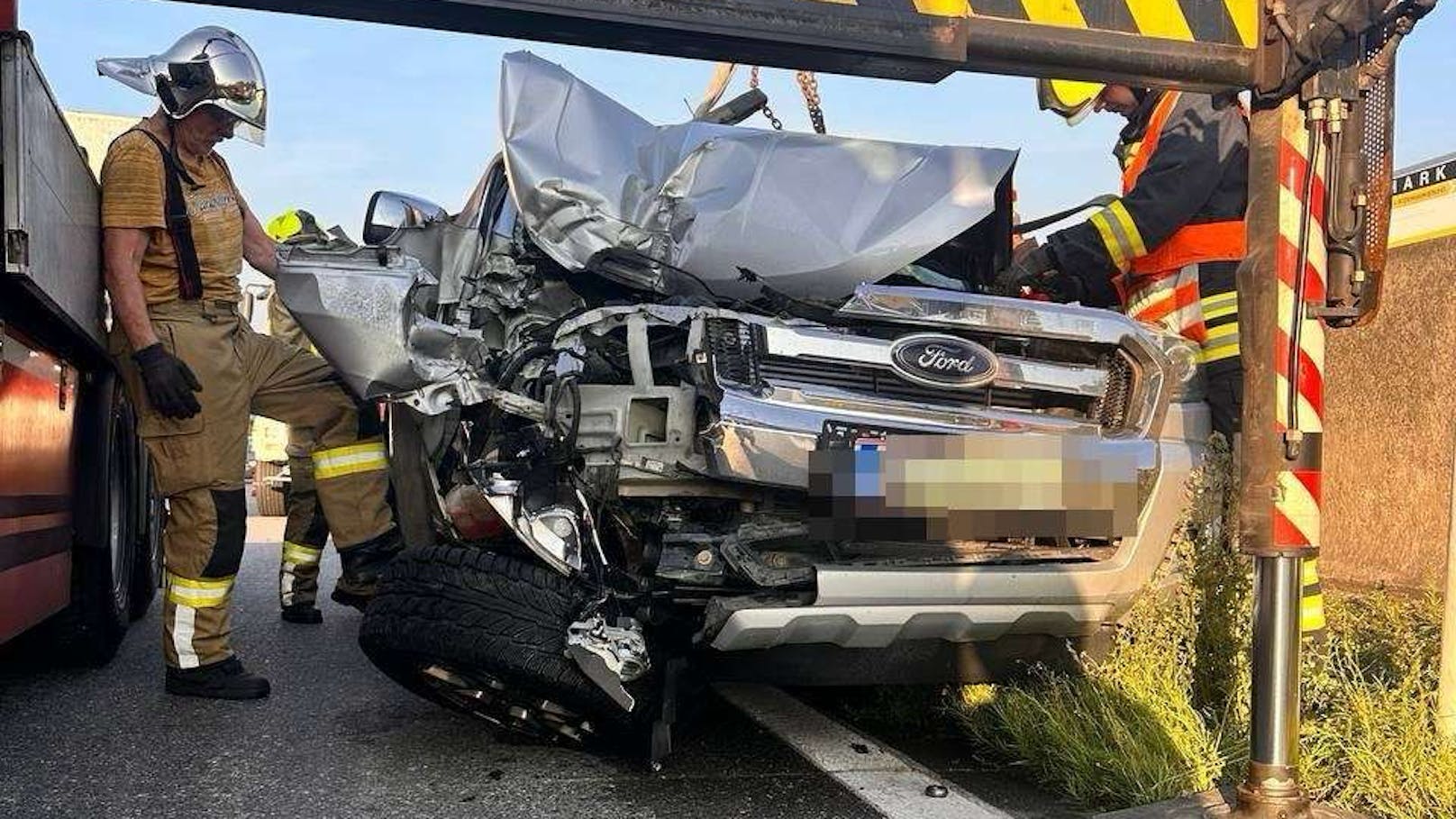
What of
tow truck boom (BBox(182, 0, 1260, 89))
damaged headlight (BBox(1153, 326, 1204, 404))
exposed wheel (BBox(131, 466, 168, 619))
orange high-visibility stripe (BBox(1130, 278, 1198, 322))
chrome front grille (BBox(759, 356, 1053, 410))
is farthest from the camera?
exposed wheel (BBox(131, 466, 168, 619))

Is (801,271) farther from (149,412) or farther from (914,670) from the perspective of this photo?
(149,412)

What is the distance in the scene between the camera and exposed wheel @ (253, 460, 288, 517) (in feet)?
44.0

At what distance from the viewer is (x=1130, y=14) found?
2.70 meters

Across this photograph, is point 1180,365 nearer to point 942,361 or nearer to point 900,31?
point 942,361

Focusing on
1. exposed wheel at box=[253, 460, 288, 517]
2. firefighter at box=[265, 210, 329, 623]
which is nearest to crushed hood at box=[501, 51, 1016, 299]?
firefighter at box=[265, 210, 329, 623]

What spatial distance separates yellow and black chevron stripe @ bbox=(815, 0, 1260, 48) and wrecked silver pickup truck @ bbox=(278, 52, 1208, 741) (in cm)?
93

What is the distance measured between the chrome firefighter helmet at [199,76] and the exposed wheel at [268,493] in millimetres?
9441

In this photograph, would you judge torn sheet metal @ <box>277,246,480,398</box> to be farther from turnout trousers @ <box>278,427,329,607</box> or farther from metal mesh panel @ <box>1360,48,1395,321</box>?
metal mesh panel @ <box>1360,48,1395,321</box>

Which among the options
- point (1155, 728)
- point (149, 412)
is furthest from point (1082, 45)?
point (149, 412)

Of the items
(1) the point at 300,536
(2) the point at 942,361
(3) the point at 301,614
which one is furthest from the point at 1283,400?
(3) the point at 301,614

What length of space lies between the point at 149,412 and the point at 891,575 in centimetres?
253

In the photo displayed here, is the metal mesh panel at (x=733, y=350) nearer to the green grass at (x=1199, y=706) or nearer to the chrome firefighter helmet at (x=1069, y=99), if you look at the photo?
the green grass at (x=1199, y=706)

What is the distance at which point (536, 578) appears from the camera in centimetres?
316

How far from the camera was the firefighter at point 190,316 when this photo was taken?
13.6 feet
